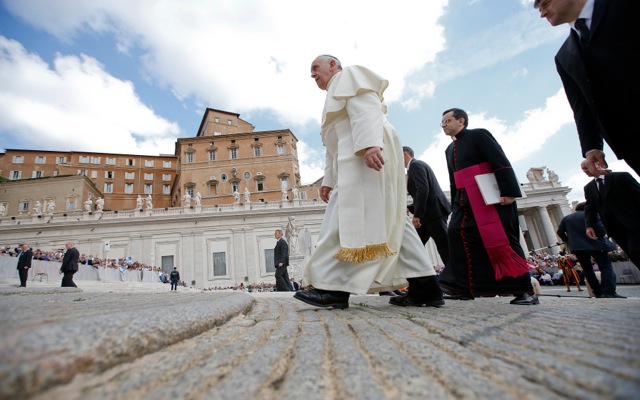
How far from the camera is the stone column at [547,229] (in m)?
33.5

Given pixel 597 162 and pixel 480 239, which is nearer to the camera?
pixel 597 162

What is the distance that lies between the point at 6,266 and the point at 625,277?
23.2 meters

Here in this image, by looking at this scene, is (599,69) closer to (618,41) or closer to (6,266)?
(618,41)

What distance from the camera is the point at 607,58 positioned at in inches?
74.9

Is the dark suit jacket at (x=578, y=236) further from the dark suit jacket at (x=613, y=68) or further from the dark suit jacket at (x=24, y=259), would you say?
the dark suit jacket at (x=24, y=259)

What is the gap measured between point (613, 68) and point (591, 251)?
4428 mm

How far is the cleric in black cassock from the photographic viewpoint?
10.5 feet

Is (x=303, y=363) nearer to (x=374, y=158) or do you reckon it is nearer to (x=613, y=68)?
(x=374, y=158)

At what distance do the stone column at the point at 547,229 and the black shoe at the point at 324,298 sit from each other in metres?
37.3

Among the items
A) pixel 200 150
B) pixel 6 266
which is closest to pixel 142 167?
pixel 200 150

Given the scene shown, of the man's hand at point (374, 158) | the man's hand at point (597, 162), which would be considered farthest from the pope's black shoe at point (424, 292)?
the man's hand at point (597, 162)

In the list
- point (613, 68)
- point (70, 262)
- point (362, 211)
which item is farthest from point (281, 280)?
point (613, 68)

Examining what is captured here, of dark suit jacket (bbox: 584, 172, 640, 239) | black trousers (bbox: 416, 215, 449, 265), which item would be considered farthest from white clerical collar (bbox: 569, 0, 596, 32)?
black trousers (bbox: 416, 215, 449, 265)

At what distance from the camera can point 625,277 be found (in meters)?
8.03
